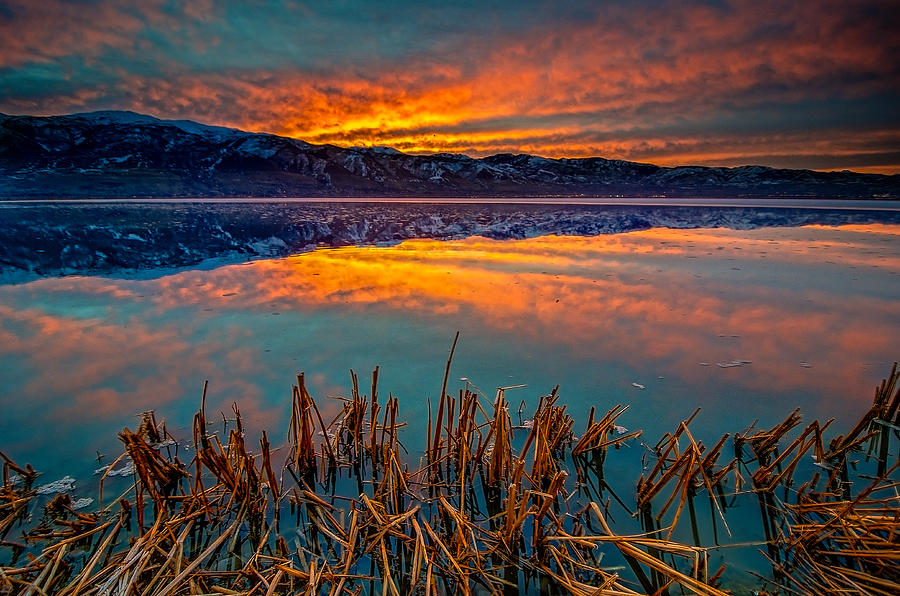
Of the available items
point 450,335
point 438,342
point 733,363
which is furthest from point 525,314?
point 733,363

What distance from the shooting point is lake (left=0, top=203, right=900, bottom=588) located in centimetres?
468

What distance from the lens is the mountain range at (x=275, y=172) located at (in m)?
91.4

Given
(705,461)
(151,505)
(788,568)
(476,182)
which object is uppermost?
(476,182)

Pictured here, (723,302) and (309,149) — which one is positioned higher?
(309,149)

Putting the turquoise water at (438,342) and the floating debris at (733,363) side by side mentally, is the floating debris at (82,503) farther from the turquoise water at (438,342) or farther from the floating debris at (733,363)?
the floating debris at (733,363)

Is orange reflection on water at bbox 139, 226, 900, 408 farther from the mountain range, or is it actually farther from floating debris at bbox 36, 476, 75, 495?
the mountain range

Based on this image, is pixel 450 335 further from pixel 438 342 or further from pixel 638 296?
pixel 638 296

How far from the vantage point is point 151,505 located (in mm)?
3289

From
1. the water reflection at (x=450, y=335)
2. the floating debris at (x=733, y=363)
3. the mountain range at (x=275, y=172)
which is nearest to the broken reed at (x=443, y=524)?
the water reflection at (x=450, y=335)

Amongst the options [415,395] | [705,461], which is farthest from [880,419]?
[415,395]

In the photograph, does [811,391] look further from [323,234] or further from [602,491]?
[323,234]

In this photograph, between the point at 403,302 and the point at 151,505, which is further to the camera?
the point at 403,302

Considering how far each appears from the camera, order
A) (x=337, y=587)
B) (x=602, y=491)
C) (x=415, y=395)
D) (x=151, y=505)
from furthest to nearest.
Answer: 1. (x=415, y=395)
2. (x=602, y=491)
3. (x=151, y=505)
4. (x=337, y=587)

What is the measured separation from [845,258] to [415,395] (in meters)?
15.8
